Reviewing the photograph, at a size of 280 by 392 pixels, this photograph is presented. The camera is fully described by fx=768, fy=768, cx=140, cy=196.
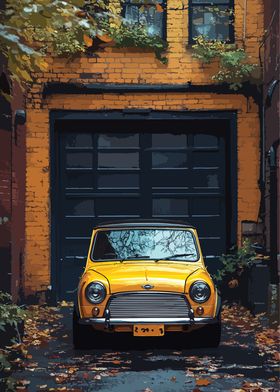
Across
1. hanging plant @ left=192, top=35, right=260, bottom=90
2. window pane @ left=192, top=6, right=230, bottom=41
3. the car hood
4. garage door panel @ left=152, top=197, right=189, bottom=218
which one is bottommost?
the car hood

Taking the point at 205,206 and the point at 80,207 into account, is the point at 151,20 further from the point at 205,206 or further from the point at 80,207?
the point at 80,207

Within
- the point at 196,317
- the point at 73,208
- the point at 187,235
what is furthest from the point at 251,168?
the point at 196,317

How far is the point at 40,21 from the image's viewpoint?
6.95 m

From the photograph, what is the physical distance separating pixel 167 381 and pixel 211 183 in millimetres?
7814

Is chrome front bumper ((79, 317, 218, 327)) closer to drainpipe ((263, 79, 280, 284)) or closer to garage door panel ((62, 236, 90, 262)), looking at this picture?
drainpipe ((263, 79, 280, 284))

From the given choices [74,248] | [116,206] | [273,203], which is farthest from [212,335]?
[74,248]

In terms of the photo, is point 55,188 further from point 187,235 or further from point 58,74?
point 187,235

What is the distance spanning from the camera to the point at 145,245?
417 inches

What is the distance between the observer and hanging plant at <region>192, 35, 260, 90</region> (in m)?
14.6

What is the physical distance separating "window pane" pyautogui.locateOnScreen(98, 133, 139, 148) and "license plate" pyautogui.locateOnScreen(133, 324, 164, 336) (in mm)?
6585

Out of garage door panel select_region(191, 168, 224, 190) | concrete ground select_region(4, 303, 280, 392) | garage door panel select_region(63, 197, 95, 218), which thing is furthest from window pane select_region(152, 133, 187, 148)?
concrete ground select_region(4, 303, 280, 392)

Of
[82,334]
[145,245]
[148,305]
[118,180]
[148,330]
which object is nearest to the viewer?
[148,330]

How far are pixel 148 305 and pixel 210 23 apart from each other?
7.63m

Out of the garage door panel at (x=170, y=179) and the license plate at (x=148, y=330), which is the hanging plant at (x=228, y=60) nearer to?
the garage door panel at (x=170, y=179)
